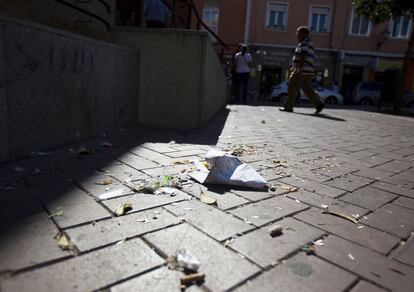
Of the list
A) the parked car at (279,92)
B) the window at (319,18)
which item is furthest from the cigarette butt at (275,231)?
the window at (319,18)

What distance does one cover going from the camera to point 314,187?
2.81m

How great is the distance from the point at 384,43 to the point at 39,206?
29000 millimetres

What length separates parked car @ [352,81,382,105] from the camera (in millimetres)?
23984

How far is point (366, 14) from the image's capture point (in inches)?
552

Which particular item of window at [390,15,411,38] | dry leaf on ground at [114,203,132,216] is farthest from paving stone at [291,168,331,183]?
window at [390,15,411,38]

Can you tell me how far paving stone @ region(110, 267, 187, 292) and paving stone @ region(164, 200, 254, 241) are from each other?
0.40 meters

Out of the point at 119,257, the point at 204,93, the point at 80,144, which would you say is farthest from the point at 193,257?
the point at 204,93

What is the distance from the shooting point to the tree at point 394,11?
13.0 metres

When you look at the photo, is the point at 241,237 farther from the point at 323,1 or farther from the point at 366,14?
the point at 323,1

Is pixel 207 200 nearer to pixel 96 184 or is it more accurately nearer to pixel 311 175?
pixel 96 184

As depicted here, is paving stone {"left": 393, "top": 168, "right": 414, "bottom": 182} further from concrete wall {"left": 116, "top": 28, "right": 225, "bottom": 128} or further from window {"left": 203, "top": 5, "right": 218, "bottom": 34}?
window {"left": 203, "top": 5, "right": 218, "bottom": 34}

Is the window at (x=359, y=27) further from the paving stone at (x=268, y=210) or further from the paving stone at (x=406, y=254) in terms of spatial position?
the paving stone at (x=406, y=254)

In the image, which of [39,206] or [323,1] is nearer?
[39,206]

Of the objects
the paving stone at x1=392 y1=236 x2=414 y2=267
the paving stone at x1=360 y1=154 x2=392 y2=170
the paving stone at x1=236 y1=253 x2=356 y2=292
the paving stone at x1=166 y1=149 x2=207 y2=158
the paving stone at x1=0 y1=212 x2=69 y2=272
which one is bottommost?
the paving stone at x1=236 y1=253 x2=356 y2=292
